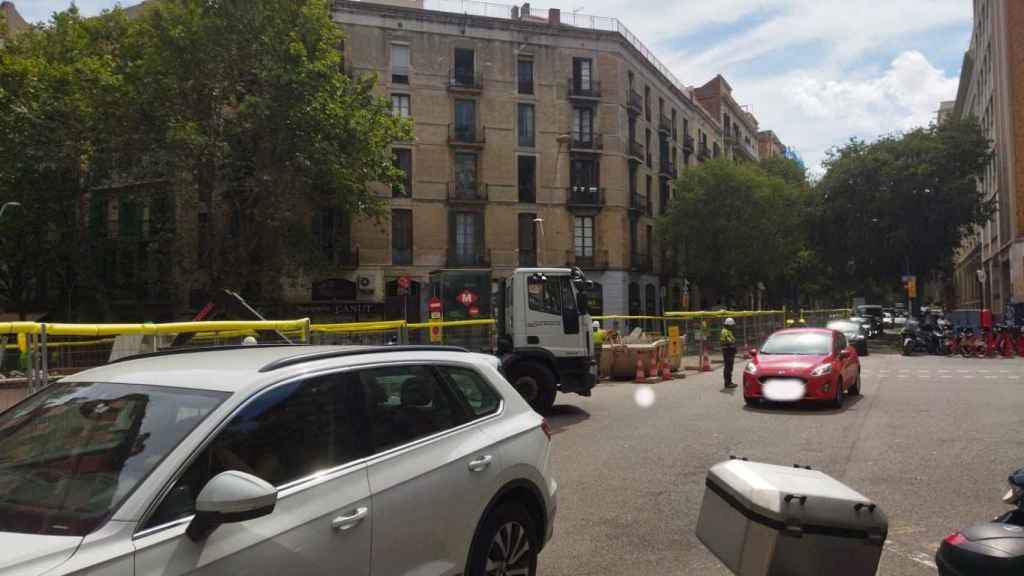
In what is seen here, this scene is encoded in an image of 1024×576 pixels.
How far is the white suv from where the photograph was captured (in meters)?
2.51

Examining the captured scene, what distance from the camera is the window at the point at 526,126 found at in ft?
143

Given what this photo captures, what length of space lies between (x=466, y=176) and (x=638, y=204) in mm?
11557

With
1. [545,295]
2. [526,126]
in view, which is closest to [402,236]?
[526,126]

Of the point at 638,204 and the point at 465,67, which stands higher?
the point at 465,67

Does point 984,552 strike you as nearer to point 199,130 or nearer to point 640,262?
point 199,130

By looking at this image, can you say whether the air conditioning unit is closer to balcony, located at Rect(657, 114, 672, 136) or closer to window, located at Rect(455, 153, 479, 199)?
window, located at Rect(455, 153, 479, 199)

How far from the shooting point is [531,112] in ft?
143

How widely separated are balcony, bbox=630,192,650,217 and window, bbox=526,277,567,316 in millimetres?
33909

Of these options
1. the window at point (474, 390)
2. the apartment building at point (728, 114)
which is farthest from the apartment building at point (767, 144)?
the window at point (474, 390)

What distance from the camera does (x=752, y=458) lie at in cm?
906

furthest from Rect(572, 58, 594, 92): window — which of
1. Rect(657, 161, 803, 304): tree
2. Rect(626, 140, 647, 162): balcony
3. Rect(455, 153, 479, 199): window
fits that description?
Rect(657, 161, 803, 304): tree

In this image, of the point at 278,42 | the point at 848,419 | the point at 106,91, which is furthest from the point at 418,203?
the point at 848,419

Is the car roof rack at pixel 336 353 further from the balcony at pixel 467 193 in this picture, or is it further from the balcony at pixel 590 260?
the balcony at pixel 590 260

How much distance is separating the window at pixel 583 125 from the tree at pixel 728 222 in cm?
697
